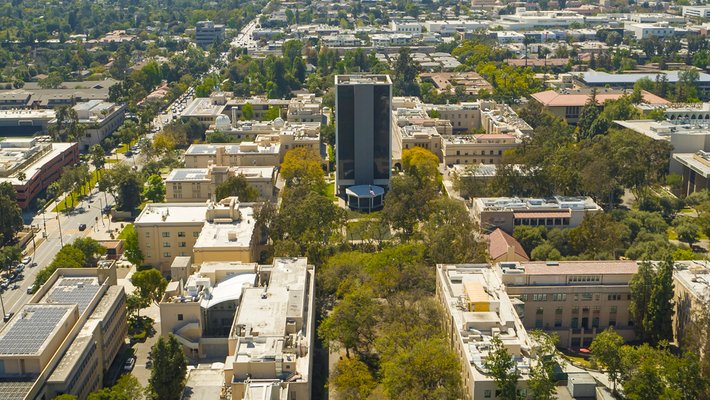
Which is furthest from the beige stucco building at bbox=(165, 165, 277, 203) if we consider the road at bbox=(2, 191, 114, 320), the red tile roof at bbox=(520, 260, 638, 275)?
the red tile roof at bbox=(520, 260, 638, 275)

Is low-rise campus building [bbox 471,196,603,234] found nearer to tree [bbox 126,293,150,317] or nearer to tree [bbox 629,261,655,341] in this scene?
tree [bbox 629,261,655,341]

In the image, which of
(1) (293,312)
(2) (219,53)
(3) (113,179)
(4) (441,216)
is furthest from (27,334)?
(2) (219,53)

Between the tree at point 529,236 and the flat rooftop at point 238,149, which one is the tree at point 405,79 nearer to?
the flat rooftop at point 238,149

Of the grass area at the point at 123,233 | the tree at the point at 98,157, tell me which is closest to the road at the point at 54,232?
the grass area at the point at 123,233

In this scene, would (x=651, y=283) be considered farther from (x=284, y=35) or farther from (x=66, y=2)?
(x=66, y=2)

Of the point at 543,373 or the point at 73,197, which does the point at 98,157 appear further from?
the point at 543,373

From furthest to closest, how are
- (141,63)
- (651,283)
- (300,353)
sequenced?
(141,63) < (651,283) < (300,353)
